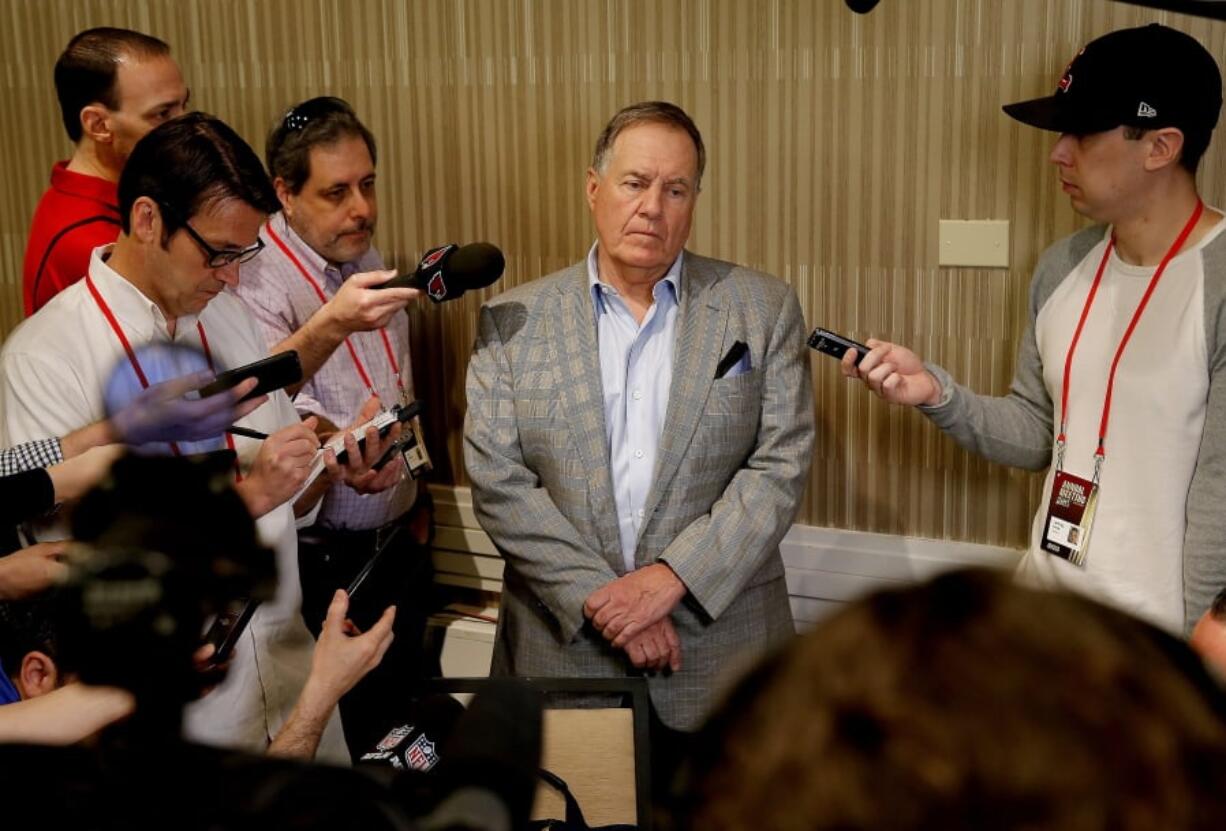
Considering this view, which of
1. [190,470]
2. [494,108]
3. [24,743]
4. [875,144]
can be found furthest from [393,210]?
[24,743]

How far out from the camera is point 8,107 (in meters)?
3.81

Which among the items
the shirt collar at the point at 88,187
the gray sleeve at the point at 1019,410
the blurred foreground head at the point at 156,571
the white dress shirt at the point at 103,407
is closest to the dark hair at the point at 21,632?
the white dress shirt at the point at 103,407

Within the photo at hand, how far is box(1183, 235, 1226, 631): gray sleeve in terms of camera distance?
6.78ft

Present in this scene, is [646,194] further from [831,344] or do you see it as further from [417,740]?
[417,740]

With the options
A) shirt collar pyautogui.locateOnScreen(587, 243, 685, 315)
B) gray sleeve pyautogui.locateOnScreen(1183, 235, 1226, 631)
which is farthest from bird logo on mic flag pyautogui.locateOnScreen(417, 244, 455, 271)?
gray sleeve pyautogui.locateOnScreen(1183, 235, 1226, 631)

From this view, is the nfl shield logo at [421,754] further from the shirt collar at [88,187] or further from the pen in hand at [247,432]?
the shirt collar at [88,187]

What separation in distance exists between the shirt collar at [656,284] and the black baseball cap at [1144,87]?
731mm

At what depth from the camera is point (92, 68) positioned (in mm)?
2688

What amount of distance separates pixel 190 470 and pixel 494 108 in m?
2.37

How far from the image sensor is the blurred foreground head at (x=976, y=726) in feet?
1.64

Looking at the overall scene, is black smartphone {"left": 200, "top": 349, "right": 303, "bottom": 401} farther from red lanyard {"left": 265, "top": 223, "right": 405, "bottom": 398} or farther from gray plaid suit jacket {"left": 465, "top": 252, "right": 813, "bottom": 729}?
red lanyard {"left": 265, "top": 223, "right": 405, "bottom": 398}

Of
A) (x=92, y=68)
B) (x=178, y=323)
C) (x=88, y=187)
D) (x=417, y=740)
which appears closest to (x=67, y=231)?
(x=88, y=187)

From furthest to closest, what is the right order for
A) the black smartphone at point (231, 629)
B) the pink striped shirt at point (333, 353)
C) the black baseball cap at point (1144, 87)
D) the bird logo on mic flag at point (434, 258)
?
the pink striped shirt at point (333, 353) → the bird logo on mic flag at point (434, 258) → the black baseball cap at point (1144, 87) → the black smartphone at point (231, 629)

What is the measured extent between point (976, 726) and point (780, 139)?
2.52 m
